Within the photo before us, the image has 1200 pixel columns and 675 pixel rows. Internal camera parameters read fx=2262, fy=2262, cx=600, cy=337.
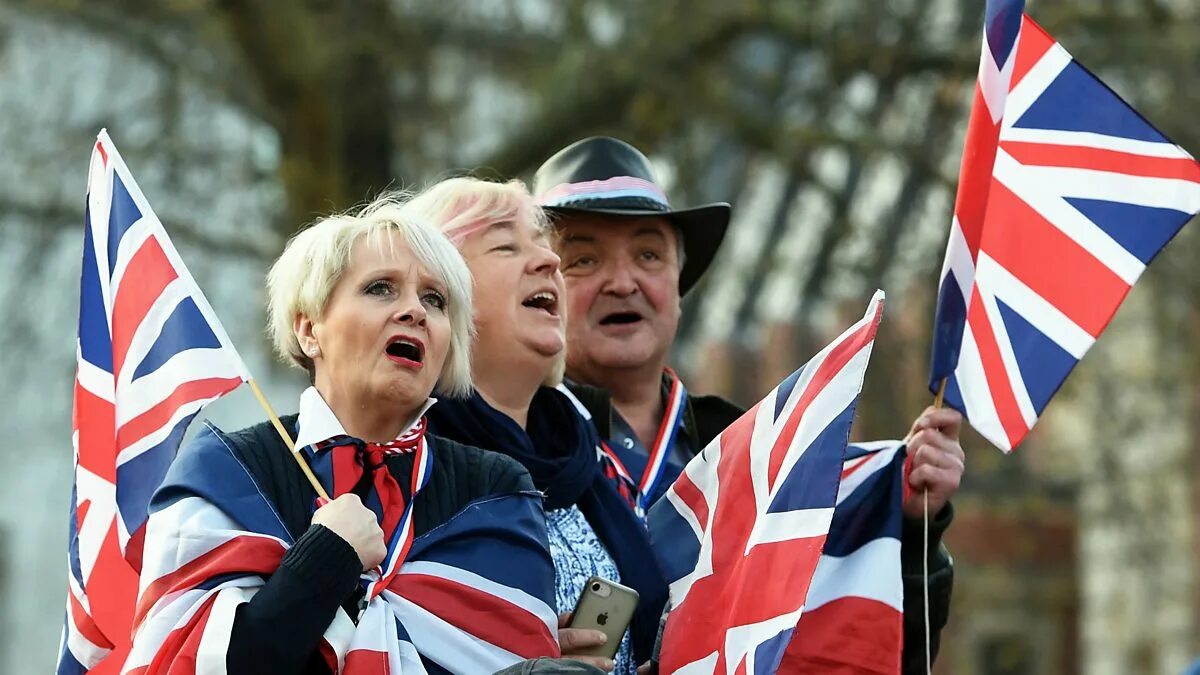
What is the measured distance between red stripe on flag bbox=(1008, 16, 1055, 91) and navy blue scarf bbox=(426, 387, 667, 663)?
1.43m

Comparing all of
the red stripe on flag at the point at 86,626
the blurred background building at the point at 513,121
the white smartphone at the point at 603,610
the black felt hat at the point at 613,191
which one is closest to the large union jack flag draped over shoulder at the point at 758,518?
the white smartphone at the point at 603,610

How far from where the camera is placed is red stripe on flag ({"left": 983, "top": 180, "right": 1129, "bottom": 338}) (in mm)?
5246

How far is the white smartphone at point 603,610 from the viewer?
4.36 metres

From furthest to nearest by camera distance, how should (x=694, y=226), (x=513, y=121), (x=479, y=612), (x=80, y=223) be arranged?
(x=513, y=121)
(x=80, y=223)
(x=694, y=226)
(x=479, y=612)

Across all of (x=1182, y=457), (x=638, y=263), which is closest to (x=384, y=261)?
(x=638, y=263)

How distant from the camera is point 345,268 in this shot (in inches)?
165

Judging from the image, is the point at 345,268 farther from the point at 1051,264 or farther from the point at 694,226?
the point at 1051,264

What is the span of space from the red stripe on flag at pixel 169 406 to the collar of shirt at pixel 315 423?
49cm

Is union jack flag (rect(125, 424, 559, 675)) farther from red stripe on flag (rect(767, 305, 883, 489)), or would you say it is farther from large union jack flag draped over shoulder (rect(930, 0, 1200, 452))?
large union jack flag draped over shoulder (rect(930, 0, 1200, 452))

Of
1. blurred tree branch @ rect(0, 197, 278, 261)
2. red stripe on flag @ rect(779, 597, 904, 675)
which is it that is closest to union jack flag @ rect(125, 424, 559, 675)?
red stripe on flag @ rect(779, 597, 904, 675)

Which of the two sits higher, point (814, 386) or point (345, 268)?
point (814, 386)

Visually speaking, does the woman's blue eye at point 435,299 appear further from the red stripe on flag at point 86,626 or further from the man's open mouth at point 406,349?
the red stripe on flag at point 86,626

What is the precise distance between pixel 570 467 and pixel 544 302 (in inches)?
15.2

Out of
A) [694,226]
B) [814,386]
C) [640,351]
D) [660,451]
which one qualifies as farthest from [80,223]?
[814,386]
